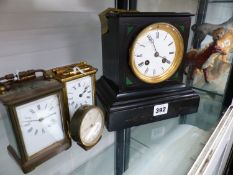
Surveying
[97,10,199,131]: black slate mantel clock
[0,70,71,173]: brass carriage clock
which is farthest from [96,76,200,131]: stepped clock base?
[0,70,71,173]: brass carriage clock

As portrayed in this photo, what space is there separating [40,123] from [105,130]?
9.0 inches

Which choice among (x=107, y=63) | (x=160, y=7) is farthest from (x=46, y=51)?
(x=160, y=7)

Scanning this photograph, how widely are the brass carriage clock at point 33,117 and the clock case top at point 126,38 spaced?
20cm

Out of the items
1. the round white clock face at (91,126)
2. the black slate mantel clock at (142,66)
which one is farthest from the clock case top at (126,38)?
the round white clock face at (91,126)

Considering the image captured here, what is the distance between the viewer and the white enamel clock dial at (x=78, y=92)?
1.71ft

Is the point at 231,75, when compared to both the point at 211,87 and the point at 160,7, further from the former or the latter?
the point at 160,7

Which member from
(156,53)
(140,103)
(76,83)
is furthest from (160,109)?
(76,83)

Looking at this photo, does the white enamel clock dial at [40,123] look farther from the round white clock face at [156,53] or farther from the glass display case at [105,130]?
the round white clock face at [156,53]

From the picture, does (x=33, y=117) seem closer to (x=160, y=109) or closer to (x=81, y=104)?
(x=81, y=104)

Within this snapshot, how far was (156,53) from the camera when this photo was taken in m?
0.60

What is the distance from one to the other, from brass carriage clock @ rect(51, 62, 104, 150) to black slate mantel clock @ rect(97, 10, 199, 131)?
0.22ft

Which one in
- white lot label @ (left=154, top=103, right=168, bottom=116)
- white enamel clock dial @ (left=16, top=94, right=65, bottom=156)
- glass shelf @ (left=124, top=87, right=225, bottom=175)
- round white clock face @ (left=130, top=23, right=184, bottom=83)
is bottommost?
glass shelf @ (left=124, top=87, right=225, bottom=175)

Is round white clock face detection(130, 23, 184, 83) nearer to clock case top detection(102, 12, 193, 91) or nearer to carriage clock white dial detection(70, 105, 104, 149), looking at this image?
clock case top detection(102, 12, 193, 91)

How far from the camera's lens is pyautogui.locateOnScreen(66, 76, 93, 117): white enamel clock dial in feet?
1.71
